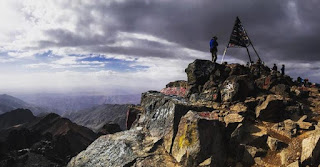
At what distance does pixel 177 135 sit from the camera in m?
22.8

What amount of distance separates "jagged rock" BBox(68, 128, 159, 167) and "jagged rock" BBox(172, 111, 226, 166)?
3789 mm

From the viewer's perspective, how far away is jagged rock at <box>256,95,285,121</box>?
24875mm

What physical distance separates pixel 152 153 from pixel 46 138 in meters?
81.2

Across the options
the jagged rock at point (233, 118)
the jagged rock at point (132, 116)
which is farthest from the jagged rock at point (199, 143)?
the jagged rock at point (132, 116)

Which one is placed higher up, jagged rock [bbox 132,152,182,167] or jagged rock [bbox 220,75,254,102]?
jagged rock [bbox 220,75,254,102]

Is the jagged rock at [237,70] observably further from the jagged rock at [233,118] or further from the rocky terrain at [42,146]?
the rocky terrain at [42,146]

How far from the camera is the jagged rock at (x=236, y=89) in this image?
28.1 meters

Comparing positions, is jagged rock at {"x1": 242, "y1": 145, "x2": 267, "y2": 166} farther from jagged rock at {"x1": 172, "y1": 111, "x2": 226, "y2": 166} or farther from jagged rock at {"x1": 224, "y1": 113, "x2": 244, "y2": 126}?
jagged rock at {"x1": 224, "y1": 113, "x2": 244, "y2": 126}

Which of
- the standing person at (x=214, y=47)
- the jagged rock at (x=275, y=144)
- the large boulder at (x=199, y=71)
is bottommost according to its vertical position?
the jagged rock at (x=275, y=144)

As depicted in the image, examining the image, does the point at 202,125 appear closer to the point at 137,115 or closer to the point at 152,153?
the point at 152,153

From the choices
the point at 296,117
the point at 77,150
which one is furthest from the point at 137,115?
the point at 77,150

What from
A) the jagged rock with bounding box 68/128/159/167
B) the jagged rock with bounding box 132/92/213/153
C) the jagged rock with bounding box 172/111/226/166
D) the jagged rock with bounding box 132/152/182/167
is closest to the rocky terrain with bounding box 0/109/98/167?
the jagged rock with bounding box 68/128/159/167

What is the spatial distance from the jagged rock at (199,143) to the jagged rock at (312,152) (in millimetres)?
5768

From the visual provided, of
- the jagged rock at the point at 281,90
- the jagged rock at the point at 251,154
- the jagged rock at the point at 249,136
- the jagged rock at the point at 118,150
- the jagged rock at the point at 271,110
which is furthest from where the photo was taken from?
the jagged rock at the point at 281,90
